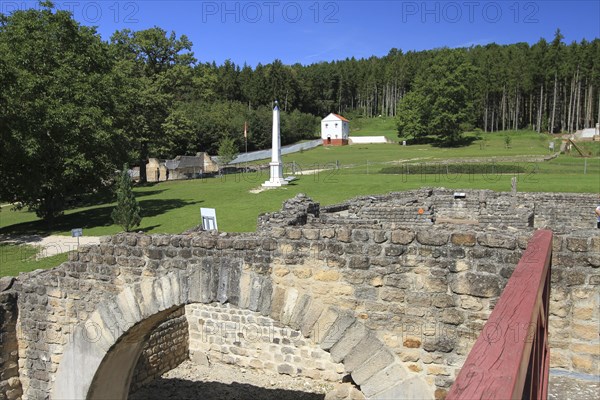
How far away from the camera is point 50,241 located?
20703 millimetres

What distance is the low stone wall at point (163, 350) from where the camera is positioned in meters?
9.48

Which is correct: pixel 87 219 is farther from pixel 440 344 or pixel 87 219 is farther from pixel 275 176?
pixel 440 344

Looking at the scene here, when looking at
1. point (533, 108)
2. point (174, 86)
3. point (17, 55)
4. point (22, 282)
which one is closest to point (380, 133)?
point (533, 108)

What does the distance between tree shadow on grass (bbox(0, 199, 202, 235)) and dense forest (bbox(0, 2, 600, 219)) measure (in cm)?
103

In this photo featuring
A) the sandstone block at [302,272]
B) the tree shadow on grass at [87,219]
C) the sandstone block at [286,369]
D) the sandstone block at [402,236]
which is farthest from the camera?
the tree shadow on grass at [87,219]

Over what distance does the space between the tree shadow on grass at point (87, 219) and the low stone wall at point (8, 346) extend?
51.4 ft

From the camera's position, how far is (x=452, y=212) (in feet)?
53.0

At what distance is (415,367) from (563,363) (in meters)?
1.41

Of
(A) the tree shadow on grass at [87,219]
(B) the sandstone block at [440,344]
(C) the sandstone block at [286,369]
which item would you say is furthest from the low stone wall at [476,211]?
(A) the tree shadow on grass at [87,219]

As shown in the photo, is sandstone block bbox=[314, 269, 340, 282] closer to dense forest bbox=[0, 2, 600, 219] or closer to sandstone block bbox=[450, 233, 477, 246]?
sandstone block bbox=[450, 233, 477, 246]

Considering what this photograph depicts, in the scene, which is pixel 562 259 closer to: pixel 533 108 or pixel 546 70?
pixel 546 70

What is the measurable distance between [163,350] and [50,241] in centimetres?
1363

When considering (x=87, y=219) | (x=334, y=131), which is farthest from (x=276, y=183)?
(x=334, y=131)

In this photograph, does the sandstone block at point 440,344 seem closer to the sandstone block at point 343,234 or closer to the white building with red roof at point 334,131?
the sandstone block at point 343,234
